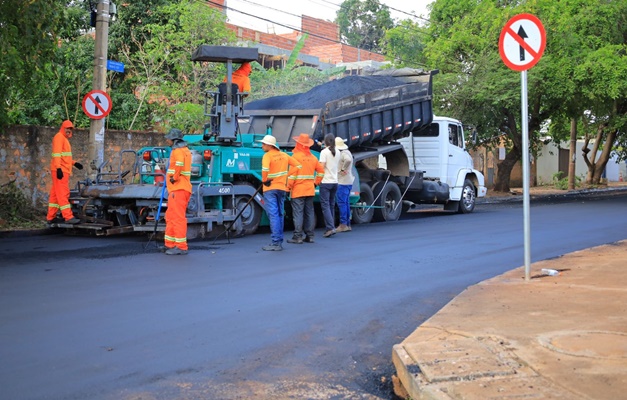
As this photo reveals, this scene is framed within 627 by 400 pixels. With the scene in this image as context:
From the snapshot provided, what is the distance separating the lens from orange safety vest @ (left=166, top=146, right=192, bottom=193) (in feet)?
34.4

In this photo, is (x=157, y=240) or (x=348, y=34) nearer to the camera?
(x=157, y=240)

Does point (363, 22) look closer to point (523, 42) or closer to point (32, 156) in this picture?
point (32, 156)

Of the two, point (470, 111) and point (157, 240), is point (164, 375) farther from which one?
point (470, 111)

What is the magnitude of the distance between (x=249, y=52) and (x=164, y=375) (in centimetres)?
876

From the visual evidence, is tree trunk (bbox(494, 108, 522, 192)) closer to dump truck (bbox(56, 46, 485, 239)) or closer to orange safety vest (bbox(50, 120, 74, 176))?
dump truck (bbox(56, 46, 485, 239))

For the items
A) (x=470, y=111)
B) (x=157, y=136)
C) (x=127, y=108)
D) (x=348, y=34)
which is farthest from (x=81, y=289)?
(x=348, y=34)

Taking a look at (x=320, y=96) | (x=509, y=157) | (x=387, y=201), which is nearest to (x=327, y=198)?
(x=320, y=96)

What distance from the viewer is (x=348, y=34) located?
62.2 meters

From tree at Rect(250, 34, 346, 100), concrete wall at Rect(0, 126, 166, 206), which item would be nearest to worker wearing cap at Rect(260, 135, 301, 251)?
concrete wall at Rect(0, 126, 166, 206)

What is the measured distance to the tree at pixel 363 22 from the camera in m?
59.8

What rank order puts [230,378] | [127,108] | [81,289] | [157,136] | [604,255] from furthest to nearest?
[127,108] → [157,136] → [604,255] → [81,289] → [230,378]

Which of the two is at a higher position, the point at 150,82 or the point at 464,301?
the point at 150,82

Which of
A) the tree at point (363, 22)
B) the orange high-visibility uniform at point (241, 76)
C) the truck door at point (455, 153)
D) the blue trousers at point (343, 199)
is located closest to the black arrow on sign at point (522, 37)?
the orange high-visibility uniform at point (241, 76)

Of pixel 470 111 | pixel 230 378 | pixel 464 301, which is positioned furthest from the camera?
pixel 470 111
